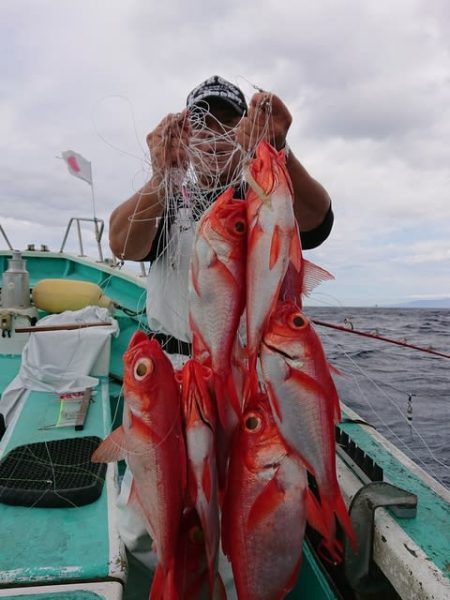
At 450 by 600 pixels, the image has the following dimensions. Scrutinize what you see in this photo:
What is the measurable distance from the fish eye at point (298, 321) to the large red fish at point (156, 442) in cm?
36

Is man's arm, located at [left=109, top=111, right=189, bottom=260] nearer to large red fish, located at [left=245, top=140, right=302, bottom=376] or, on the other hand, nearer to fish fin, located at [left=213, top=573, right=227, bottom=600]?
large red fish, located at [left=245, top=140, right=302, bottom=376]

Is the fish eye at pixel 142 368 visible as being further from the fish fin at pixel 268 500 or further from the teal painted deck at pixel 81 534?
the teal painted deck at pixel 81 534

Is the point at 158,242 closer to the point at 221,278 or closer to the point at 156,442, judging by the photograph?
the point at 221,278

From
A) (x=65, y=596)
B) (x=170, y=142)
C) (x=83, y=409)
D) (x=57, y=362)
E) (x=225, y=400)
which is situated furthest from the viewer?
(x=57, y=362)

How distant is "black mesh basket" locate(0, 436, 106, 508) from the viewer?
212 cm

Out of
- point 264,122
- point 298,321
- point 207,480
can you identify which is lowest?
point 207,480

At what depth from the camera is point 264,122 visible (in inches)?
62.0

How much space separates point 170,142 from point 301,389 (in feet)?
3.31

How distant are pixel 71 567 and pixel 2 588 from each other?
0.74 feet

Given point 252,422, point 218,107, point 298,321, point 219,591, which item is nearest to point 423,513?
point 219,591

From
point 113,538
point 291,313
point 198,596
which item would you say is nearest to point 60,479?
point 113,538

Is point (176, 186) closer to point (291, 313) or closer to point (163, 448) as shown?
point (291, 313)

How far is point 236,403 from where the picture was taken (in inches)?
51.8

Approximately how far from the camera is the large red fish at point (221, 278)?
135 cm
